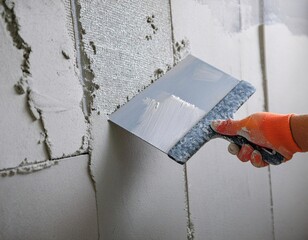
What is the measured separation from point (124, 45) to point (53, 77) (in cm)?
33

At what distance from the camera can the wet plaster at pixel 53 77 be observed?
938 mm

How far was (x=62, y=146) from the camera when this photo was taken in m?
1.02

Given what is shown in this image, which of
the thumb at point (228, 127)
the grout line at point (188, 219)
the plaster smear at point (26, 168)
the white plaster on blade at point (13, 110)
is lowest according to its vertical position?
the grout line at point (188, 219)

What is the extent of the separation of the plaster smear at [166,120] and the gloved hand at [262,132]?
0.10m

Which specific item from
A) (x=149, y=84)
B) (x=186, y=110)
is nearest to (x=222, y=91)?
(x=186, y=110)

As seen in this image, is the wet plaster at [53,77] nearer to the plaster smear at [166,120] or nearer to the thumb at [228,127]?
the plaster smear at [166,120]

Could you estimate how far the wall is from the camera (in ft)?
3.03

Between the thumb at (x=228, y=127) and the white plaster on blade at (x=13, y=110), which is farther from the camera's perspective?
the thumb at (x=228, y=127)

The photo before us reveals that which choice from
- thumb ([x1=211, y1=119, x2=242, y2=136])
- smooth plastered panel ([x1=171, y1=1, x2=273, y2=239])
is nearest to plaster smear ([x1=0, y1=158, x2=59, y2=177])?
thumb ([x1=211, y1=119, x2=242, y2=136])

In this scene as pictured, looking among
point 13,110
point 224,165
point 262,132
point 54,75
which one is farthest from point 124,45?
point 224,165

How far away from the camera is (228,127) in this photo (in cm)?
107

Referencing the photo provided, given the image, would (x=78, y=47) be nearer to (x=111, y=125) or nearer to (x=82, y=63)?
(x=82, y=63)

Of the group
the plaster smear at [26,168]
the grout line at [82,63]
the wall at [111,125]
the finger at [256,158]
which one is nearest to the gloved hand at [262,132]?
the finger at [256,158]

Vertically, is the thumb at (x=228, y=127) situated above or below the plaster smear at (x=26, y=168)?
above
